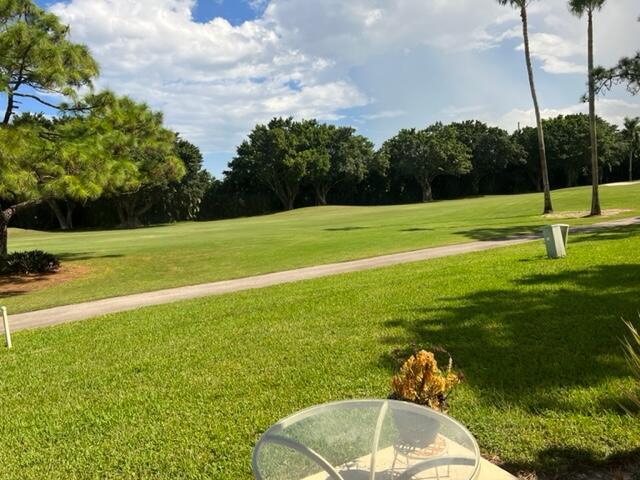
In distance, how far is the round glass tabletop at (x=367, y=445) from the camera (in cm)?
243

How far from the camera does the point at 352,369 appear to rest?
5.33 m

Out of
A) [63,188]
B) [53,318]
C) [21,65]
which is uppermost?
[21,65]

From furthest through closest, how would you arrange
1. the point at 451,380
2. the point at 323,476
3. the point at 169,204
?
the point at 169,204 < the point at 451,380 < the point at 323,476

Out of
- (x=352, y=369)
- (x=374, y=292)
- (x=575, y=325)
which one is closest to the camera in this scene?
(x=352, y=369)

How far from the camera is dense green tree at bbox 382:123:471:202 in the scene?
216ft

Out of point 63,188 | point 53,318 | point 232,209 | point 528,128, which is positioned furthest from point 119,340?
point 528,128

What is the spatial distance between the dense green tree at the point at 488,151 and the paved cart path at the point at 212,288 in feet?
179

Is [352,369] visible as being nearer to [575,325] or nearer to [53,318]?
[575,325]

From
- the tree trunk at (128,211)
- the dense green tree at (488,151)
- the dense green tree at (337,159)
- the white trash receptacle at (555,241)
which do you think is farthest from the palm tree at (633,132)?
the white trash receptacle at (555,241)

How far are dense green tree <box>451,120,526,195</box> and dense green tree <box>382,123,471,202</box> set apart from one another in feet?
6.40

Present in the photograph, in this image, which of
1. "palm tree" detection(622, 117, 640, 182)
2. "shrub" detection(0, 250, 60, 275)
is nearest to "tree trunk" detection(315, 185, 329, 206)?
"palm tree" detection(622, 117, 640, 182)

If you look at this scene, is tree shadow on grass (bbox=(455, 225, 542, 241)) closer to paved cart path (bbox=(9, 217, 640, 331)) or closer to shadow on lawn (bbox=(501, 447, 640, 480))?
paved cart path (bbox=(9, 217, 640, 331))

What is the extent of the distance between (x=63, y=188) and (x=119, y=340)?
8.91 m

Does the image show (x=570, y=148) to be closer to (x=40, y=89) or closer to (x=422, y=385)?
(x=40, y=89)
